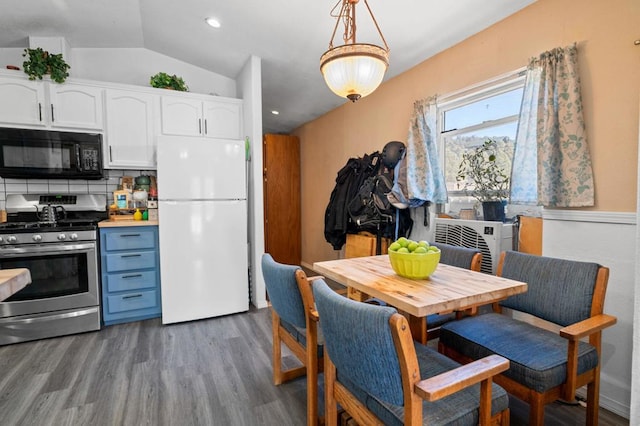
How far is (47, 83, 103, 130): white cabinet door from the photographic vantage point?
3.02 m

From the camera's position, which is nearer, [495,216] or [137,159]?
[495,216]

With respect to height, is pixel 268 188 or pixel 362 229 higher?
pixel 268 188

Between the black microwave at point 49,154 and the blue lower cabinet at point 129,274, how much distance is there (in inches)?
28.5

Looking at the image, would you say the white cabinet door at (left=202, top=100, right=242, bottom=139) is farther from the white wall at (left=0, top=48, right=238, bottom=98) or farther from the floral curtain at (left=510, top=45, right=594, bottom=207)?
the floral curtain at (left=510, top=45, right=594, bottom=207)

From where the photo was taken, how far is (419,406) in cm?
93

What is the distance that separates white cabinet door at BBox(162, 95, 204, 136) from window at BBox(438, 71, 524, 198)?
99.0 inches

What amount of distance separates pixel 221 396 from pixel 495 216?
Result: 7.29 ft

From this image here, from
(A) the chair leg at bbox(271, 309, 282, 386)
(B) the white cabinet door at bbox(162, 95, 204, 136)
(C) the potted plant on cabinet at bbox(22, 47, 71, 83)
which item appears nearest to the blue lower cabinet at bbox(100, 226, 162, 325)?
(B) the white cabinet door at bbox(162, 95, 204, 136)

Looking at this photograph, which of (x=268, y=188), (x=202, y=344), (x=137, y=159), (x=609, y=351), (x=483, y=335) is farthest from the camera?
(x=268, y=188)

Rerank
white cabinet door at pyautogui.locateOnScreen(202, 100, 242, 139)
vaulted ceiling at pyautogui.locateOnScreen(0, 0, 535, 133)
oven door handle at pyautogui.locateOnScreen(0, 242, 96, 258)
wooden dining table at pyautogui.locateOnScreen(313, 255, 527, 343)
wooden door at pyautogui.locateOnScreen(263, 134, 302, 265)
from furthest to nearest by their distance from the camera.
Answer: wooden door at pyautogui.locateOnScreen(263, 134, 302, 265) → white cabinet door at pyautogui.locateOnScreen(202, 100, 242, 139) → oven door handle at pyautogui.locateOnScreen(0, 242, 96, 258) → vaulted ceiling at pyautogui.locateOnScreen(0, 0, 535, 133) → wooden dining table at pyautogui.locateOnScreen(313, 255, 527, 343)

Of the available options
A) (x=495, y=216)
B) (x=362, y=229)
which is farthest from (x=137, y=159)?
(x=495, y=216)

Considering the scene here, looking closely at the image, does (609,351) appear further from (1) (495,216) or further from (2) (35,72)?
(2) (35,72)

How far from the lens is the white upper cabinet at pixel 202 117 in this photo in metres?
Answer: 3.44

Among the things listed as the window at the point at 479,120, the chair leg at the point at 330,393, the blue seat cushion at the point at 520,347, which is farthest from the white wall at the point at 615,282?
the chair leg at the point at 330,393
